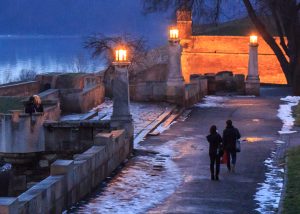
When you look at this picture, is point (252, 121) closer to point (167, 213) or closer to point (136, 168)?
point (136, 168)

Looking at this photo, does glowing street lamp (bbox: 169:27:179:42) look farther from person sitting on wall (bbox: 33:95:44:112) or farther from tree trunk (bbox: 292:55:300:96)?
tree trunk (bbox: 292:55:300:96)

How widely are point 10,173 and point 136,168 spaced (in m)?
6.08

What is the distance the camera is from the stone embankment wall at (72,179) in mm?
10461

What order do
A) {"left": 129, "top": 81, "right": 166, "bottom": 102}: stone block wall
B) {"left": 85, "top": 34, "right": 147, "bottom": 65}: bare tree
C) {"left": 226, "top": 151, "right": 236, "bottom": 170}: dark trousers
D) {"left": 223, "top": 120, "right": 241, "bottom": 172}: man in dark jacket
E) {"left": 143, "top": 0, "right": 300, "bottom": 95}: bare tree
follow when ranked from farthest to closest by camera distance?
1. {"left": 85, "top": 34, "right": 147, "bottom": 65}: bare tree
2. {"left": 143, "top": 0, "right": 300, "bottom": 95}: bare tree
3. {"left": 129, "top": 81, "right": 166, "bottom": 102}: stone block wall
4. {"left": 226, "top": 151, "right": 236, "bottom": 170}: dark trousers
5. {"left": 223, "top": 120, "right": 241, "bottom": 172}: man in dark jacket

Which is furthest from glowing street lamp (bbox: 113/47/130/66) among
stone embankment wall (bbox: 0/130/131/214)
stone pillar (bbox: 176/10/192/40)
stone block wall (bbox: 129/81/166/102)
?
stone pillar (bbox: 176/10/192/40)

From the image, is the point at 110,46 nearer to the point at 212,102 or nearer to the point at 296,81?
the point at 296,81

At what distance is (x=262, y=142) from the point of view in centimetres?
1991

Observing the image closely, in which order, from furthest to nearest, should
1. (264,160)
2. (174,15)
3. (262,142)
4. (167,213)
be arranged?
(174,15) < (262,142) < (264,160) < (167,213)

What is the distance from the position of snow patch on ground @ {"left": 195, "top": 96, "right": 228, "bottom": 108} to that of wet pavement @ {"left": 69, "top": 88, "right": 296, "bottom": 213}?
5.20 metres

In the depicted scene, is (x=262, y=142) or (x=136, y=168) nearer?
(x=136, y=168)

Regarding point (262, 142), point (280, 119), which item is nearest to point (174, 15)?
point (280, 119)

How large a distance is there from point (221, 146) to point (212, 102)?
47.9 ft

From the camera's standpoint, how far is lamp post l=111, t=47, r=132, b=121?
1844cm

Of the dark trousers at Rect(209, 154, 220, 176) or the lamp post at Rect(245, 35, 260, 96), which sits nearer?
the dark trousers at Rect(209, 154, 220, 176)
